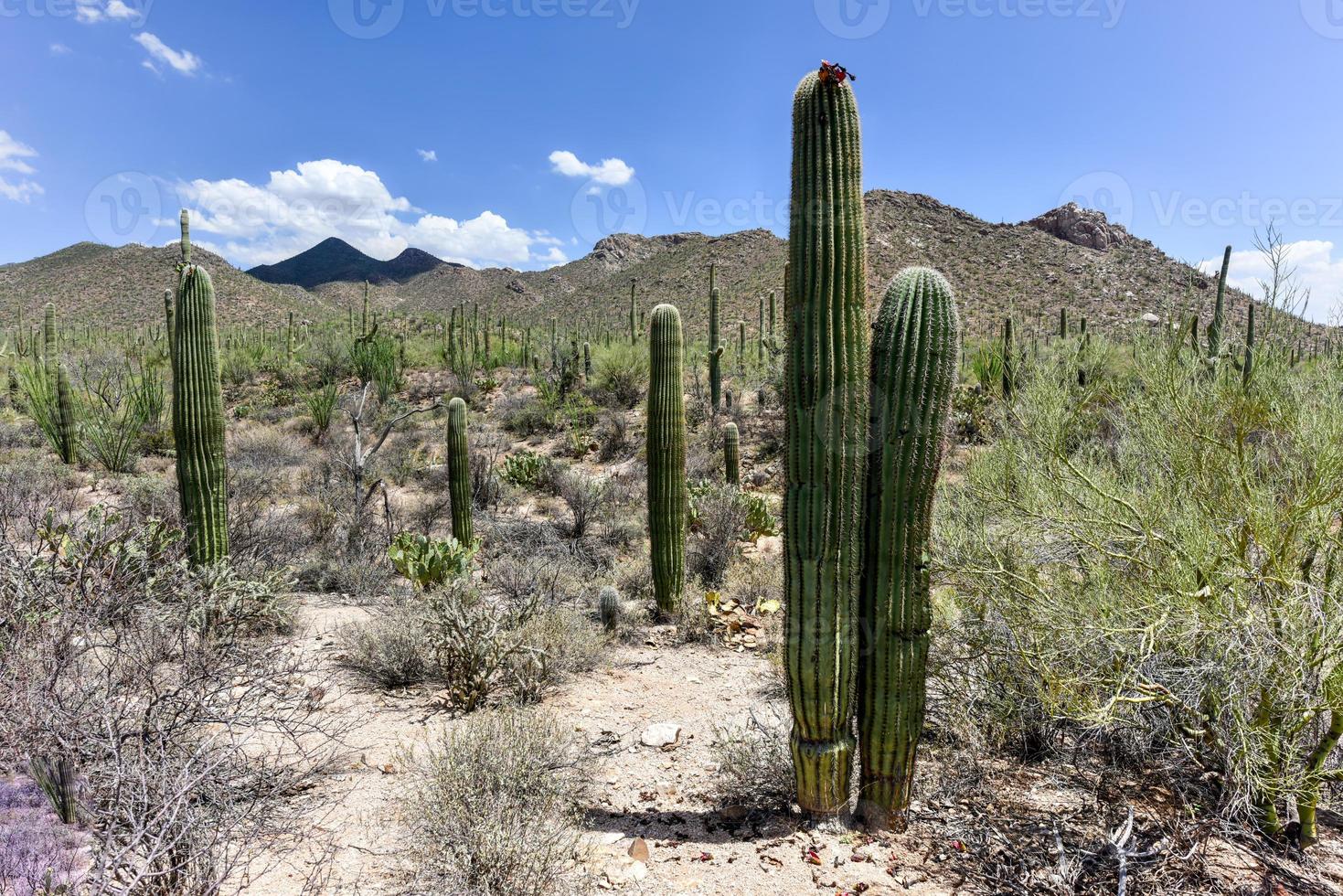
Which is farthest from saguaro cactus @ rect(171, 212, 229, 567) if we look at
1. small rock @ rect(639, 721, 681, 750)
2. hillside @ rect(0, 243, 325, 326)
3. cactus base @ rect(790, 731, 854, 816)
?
hillside @ rect(0, 243, 325, 326)

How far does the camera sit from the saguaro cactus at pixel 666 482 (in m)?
6.86

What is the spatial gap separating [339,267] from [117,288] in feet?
108

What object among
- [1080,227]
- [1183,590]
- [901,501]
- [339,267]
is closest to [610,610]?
[901,501]

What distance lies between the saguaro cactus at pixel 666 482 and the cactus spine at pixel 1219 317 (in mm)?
5135

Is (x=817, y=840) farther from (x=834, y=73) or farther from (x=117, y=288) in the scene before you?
(x=117, y=288)

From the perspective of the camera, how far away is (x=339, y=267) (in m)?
75.9

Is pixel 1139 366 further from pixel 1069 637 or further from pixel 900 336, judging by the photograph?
pixel 900 336

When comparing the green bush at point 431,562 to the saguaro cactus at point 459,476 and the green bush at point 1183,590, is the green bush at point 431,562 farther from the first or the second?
the green bush at point 1183,590

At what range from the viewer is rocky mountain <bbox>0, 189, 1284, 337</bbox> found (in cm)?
3438

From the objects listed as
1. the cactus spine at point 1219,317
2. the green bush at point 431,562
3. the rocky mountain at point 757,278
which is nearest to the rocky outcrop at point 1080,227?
the rocky mountain at point 757,278

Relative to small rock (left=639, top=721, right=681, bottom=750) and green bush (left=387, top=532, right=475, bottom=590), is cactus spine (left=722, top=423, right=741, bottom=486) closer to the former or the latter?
green bush (left=387, top=532, right=475, bottom=590)

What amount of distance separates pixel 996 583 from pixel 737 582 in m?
3.68

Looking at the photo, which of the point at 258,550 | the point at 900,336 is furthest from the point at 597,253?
the point at 900,336

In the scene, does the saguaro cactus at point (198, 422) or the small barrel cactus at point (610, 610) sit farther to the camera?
the small barrel cactus at point (610, 610)
